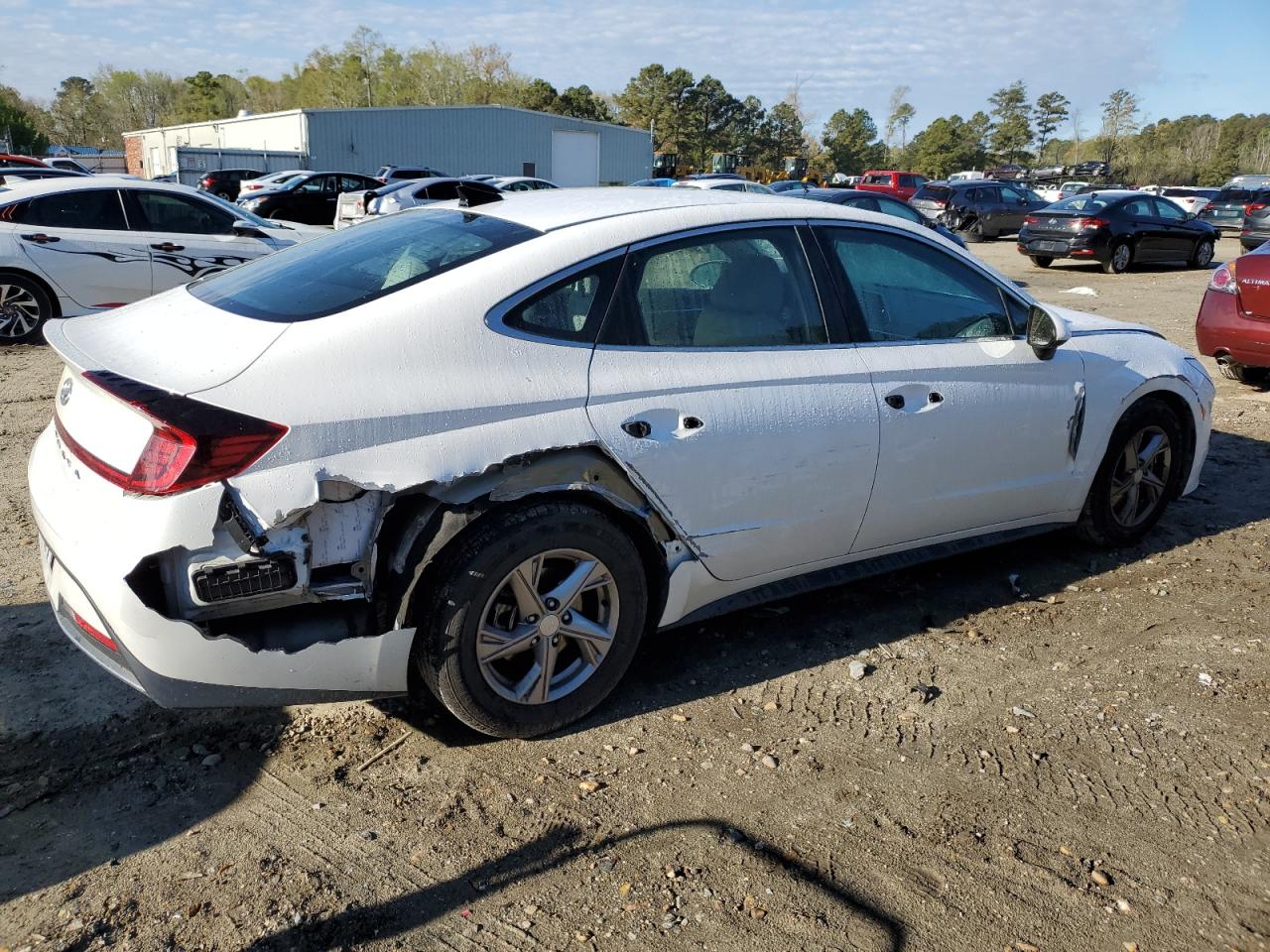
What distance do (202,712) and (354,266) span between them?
1.59 metres

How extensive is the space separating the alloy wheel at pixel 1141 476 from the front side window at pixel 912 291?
1.15 m

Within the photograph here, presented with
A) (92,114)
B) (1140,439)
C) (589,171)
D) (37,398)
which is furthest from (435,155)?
(92,114)

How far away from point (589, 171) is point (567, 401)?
2122 inches

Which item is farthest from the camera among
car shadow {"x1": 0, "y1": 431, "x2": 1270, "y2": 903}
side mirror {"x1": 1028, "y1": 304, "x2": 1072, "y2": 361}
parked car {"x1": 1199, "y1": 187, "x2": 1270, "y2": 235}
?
parked car {"x1": 1199, "y1": 187, "x2": 1270, "y2": 235}

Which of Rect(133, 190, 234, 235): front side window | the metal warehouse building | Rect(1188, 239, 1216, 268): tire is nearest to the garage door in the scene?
the metal warehouse building

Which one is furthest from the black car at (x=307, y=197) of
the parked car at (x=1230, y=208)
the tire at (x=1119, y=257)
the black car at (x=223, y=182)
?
the parked car at (x=1230, y=208)

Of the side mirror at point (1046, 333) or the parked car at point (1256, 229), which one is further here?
the parked car at point (1256, 229)

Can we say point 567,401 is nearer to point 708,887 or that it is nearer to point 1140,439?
point 708,887

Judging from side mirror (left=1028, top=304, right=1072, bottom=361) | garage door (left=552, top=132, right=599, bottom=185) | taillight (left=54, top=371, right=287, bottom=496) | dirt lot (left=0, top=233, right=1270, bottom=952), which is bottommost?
dirt lot (left=0, top=233, right=1270, bottom=952)

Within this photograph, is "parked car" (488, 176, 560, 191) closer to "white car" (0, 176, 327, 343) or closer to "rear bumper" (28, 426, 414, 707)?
"white car" (0, 176, 327, 343)

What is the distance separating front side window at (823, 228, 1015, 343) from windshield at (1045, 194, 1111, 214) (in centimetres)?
1746

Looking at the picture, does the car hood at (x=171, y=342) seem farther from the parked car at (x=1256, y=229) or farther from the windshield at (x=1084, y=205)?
the parked car at (x=1256, y=229)

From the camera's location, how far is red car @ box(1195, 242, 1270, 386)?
7.80 meters

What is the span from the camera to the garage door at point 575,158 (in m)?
52.5
